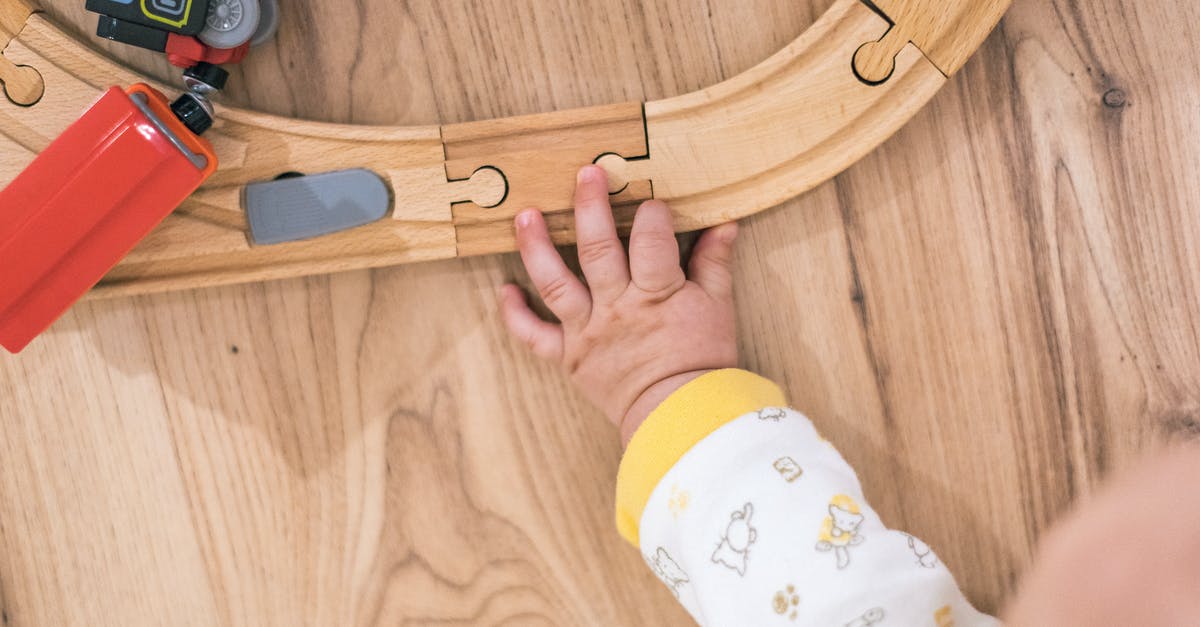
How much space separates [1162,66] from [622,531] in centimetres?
48

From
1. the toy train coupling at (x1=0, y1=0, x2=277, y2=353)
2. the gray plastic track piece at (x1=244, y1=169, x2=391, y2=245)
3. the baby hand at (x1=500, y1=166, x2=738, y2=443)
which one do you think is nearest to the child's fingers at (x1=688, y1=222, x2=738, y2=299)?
the baby hand at (x1=500, y1=166, x2=738, y2=443)

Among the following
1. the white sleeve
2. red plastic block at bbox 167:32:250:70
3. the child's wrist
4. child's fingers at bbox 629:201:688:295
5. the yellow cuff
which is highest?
red plastic block at bbox 167:32:250:70

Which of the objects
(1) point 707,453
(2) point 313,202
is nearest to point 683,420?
(1) point 707,453

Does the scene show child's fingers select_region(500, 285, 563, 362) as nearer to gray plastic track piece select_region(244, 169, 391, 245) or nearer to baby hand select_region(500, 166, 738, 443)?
baby hand select_region(500, 166, 738, 443)

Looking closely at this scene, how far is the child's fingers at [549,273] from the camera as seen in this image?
51 centimetres

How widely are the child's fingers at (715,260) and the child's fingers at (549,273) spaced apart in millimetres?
79

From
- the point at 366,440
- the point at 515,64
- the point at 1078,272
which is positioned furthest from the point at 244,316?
the point at 1078,272

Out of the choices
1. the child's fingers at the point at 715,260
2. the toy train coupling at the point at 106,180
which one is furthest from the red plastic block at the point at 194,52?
the child's fingers at the point at 715,260

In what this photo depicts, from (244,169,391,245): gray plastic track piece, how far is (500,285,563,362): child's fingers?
0.34 feet

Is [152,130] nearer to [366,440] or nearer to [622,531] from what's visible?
[366,440]

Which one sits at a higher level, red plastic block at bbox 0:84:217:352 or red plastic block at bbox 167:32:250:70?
red plastic block at bbox 167:32:250:70

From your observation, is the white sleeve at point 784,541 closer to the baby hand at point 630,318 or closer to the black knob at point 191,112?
the baby hand at point 630,318

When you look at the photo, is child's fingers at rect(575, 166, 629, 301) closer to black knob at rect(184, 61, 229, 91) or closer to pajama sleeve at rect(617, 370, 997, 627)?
pajama sleeve at rect(617, 370, 997, 627)

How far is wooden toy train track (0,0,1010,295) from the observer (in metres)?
0.48
